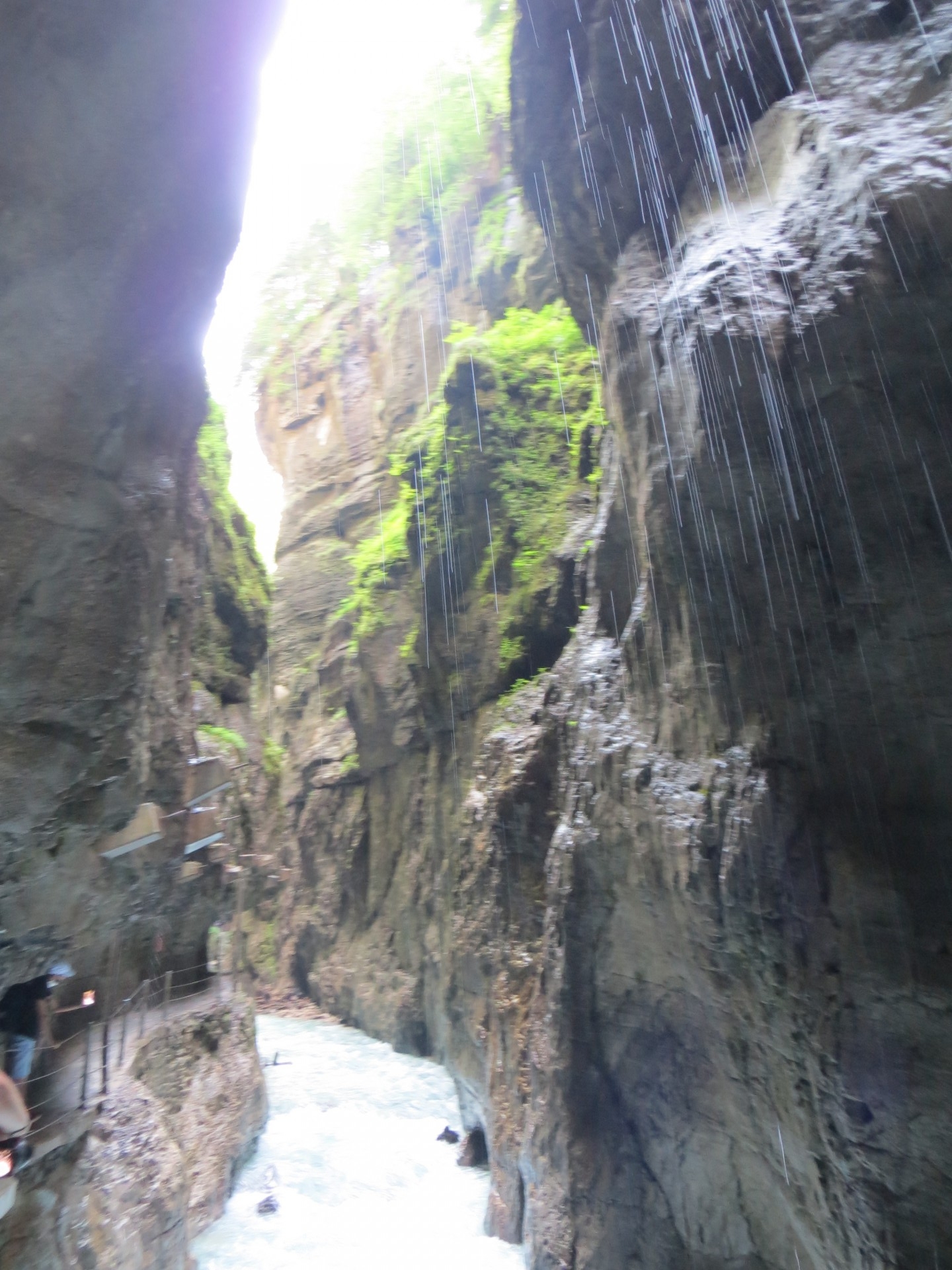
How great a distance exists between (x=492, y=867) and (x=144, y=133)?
8.92 meters

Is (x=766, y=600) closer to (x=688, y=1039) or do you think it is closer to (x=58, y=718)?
(x=688, y=1039)

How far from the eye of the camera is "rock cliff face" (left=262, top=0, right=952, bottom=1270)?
15.7 ft

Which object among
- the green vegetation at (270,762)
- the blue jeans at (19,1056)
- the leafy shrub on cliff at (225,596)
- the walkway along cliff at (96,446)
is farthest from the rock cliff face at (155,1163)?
the leafy shrub on cliff at (225,596)

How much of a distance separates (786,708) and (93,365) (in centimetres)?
505

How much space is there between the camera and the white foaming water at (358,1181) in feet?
31.8

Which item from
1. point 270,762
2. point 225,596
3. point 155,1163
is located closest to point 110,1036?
point 155,1163

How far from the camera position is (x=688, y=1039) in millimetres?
6785

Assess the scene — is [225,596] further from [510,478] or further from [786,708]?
[786,708]

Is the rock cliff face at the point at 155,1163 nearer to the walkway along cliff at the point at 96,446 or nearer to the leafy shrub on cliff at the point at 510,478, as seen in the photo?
the walkway along cliff at the point at 96,446

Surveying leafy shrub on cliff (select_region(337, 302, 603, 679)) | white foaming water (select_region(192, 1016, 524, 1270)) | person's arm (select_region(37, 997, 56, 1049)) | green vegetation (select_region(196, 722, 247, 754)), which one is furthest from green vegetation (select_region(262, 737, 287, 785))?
person's arm (select_region(37, 997, 56, 1049))

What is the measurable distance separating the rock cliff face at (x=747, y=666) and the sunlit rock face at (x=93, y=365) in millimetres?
3524

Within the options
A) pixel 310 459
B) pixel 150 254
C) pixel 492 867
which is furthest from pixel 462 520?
pixel 310 459

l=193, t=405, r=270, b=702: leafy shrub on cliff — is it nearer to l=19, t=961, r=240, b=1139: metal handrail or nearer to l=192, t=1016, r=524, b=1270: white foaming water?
l=19, t=961, r=240, b=1139: metal handrail

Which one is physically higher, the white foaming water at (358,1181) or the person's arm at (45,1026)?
the person's arm at (45,1026)
